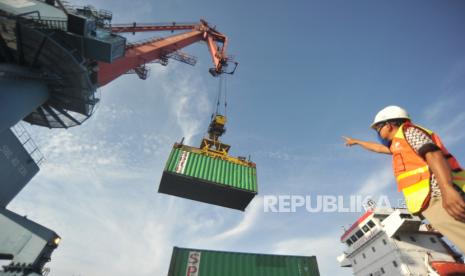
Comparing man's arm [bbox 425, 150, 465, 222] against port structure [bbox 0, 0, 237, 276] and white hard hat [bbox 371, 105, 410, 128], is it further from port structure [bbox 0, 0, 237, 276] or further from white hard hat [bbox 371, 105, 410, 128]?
port structure [bbox 0, 0, 237, 276]

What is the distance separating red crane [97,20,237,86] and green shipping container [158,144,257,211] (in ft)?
23.0

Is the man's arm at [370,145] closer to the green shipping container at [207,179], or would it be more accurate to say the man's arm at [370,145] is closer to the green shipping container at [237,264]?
the green shipping container at [207,179]

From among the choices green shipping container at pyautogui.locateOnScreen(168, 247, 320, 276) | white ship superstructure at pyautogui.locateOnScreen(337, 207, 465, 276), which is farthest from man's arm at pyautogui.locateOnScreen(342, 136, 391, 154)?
white ship superstructure at pyautogui.locateOnScreen(337, 207, 465, 276)

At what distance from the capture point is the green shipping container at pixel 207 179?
15.9m

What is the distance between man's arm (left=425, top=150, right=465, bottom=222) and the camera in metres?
2.15

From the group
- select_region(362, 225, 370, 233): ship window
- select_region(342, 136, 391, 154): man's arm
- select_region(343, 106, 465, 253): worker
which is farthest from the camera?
select_region(362, 225, 370, 233): ship window

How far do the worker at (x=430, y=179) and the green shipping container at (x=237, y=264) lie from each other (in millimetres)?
13891

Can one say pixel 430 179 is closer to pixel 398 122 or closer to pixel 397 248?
pixel 398 122

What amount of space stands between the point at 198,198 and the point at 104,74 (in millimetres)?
11379

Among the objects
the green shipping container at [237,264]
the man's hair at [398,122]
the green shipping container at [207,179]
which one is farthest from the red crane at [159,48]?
the man's hair at [398,122]

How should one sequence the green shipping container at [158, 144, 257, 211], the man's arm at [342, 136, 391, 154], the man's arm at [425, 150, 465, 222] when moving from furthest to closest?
the green shipping container at [158, 144, 257, 211] < the man's arm at [342, 136, 391, 154] < the man's arm at [425, 150, 465, 222]

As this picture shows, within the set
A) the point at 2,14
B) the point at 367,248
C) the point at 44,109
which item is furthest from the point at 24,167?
the point at 367,248

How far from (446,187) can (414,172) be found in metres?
0.50

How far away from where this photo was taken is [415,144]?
263cm
